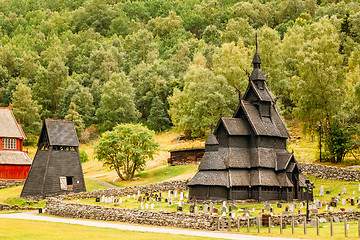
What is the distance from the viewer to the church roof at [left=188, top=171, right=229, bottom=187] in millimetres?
51188

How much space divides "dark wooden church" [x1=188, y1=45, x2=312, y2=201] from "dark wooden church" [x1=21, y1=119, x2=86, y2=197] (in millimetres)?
18374

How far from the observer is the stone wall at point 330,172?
2296 inches

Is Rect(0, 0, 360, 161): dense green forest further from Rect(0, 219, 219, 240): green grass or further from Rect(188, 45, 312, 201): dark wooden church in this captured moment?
Rect(0, 219, 219, 240): green grass

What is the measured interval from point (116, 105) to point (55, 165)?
4563 cm

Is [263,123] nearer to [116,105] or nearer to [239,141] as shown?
[239,141]

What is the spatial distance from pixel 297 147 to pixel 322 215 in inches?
1502

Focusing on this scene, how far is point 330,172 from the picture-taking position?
198ft

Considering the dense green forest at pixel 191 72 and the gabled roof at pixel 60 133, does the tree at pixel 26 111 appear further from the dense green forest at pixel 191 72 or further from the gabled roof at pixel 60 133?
the gabled roof at pixel 60 133

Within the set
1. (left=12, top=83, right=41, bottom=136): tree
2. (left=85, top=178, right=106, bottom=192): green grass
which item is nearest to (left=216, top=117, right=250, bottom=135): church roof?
(left=85, top=178, right=106, bottom=192): green grass

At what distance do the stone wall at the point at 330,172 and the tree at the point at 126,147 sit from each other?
21747mm

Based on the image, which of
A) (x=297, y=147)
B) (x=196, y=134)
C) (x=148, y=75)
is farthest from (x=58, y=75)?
(x=297, y=147)

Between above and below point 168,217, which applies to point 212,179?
above

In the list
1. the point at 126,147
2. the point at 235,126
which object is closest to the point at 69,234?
the point at 235,126

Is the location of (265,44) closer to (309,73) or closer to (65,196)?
(309,73)
